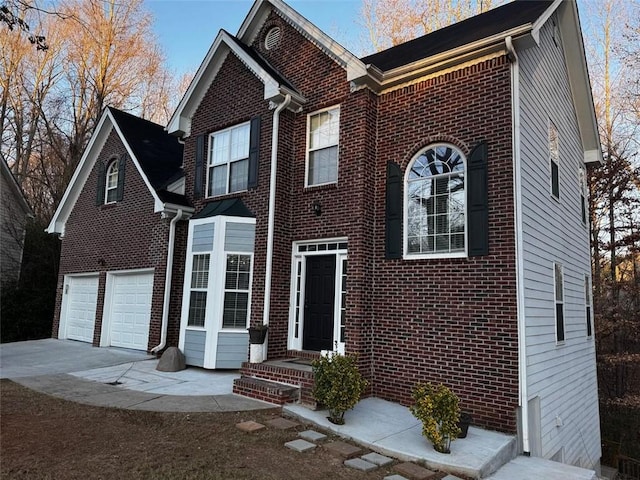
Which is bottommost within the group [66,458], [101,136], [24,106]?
[66,458]

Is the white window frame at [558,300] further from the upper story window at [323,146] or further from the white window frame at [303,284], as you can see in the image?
the upper story window at [323,146]

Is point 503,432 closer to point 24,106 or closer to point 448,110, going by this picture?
point 448,110

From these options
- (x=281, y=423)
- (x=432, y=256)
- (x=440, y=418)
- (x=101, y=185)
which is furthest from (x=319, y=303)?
(x=101, y=185)

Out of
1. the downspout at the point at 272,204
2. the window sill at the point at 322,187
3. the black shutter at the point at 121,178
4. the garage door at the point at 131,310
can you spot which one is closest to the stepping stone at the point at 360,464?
the downspout at the point at 272,204

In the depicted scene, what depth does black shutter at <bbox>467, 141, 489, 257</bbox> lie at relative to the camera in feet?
23.4

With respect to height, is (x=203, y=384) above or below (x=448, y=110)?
below

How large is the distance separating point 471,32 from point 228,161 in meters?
5.84

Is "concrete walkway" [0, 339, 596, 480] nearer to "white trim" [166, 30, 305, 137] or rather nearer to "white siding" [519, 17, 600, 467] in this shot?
"white siding" [519, 17, 600, 467]

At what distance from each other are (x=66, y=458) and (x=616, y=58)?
22723 mm

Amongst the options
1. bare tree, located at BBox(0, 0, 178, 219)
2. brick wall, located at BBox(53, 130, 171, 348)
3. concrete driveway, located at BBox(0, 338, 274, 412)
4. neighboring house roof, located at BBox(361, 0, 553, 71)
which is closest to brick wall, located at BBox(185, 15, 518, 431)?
neighboring house roof, located at BBox(361, 0, 553, 71)

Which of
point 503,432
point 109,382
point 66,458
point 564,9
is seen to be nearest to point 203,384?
point 109,382

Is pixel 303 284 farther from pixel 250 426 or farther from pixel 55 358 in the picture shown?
pixel 55 358

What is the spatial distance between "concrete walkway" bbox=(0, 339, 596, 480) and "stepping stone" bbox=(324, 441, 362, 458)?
226mm

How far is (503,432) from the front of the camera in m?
6.43
